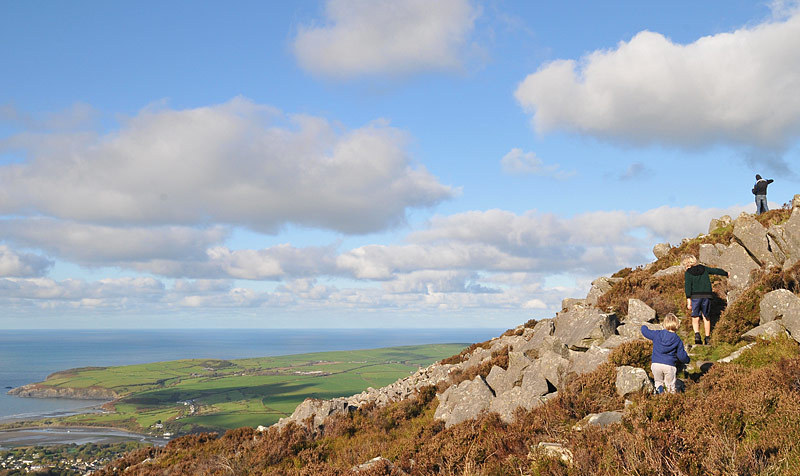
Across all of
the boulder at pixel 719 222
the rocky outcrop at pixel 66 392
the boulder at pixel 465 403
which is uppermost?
the boulder at pixel 719 222

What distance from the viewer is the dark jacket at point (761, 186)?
1036 inches

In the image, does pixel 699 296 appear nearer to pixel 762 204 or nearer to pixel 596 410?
pixel 596 410

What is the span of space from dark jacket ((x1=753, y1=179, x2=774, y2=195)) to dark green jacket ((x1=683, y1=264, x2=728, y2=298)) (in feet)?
56.8

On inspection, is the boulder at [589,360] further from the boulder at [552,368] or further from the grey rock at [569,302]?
the grey rock at [569,302]

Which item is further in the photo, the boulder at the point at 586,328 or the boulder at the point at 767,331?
the boulder at the point at 586,328

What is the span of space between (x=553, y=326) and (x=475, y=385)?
683 centimetres

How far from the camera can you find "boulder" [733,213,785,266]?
56.2ft

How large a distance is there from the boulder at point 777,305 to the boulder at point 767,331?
421mm

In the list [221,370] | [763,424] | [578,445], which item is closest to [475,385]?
[578,445]

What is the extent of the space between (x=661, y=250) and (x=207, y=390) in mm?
136817

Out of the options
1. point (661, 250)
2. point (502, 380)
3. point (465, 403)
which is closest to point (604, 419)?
point (465, 403)

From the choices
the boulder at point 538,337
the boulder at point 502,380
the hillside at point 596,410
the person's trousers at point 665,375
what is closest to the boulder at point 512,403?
the hillside at point 596,410

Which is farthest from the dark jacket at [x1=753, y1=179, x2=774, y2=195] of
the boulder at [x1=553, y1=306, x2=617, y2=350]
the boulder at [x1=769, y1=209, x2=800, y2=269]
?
the boulder at [x1=553, y1=306, x2=617, y2=350]

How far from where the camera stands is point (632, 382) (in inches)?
382
